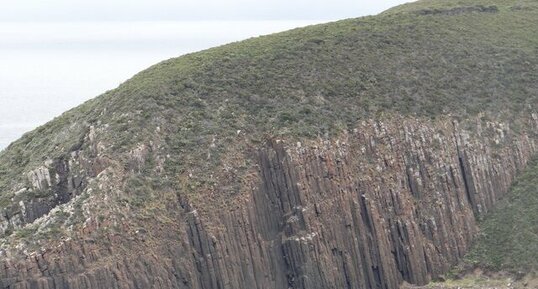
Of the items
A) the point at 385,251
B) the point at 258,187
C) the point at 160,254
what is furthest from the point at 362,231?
the point at 160,254

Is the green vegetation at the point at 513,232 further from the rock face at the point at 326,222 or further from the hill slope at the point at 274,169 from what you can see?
the hill slope at the point at 274,169

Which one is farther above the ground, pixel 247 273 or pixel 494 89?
pixel 494 89

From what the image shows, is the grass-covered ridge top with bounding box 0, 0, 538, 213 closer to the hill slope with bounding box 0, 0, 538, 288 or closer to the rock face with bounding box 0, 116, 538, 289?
the hill slope with bounding box 0, 0, 538, 288

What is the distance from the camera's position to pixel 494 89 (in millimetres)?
78562

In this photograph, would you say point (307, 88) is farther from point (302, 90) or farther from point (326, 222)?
point (326, 222)

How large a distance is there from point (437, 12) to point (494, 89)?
13166mm

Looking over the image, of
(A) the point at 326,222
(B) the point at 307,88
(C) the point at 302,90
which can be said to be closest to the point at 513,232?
(A) the point at 326,222

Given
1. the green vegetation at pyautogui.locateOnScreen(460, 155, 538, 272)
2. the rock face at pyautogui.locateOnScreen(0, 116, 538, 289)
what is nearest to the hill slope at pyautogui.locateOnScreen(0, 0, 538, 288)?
the rock face at pyautogui.locateOnScreen(0, 116, 538, 289)

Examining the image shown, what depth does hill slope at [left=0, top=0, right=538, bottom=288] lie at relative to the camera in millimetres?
60938

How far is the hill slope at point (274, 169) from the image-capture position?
60938 millimetres

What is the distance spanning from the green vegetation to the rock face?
0.84 metres

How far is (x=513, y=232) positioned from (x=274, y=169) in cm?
1666

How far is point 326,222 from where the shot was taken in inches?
2591

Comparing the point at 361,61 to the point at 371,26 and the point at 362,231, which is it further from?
the point at 362,231
